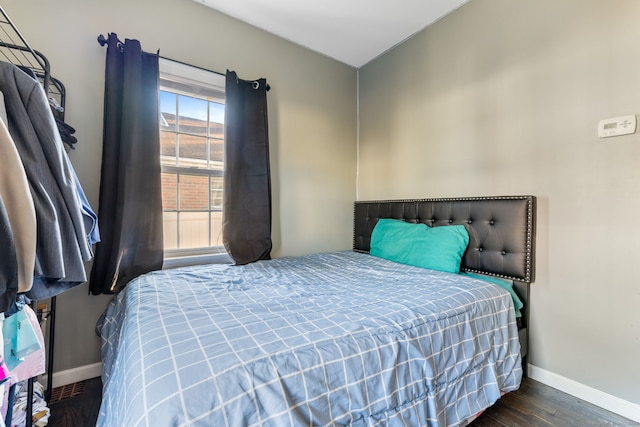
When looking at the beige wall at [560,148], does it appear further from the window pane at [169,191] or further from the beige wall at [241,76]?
the window pane at [169,191]

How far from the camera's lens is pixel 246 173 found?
2271 millimetres

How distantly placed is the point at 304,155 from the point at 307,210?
1.76 feet

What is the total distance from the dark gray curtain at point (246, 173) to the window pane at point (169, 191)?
14.6 inches

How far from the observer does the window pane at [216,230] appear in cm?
230

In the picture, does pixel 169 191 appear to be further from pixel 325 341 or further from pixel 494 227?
pixel 494 227

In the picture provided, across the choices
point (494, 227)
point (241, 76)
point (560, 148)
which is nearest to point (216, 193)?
point (241, 76)

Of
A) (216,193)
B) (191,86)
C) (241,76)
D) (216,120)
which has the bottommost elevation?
(216,193)

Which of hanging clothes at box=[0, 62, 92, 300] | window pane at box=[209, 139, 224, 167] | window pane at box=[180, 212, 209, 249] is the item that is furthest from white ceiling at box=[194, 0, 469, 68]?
hanging clothes at box=[0, 62, 92, 300]

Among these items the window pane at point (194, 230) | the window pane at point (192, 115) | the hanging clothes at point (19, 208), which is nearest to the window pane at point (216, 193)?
the window pane at point (194, 230)

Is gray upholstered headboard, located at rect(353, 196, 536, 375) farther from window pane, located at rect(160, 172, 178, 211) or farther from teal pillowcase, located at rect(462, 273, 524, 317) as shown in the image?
window pane, located at rect(160, 172, 178, 211)

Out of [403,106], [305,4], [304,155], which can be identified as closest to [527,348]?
[403,106]

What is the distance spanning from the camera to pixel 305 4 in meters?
2.09

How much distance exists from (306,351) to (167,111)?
2095mm

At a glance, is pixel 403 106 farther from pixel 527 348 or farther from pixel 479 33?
pixel 527 348
